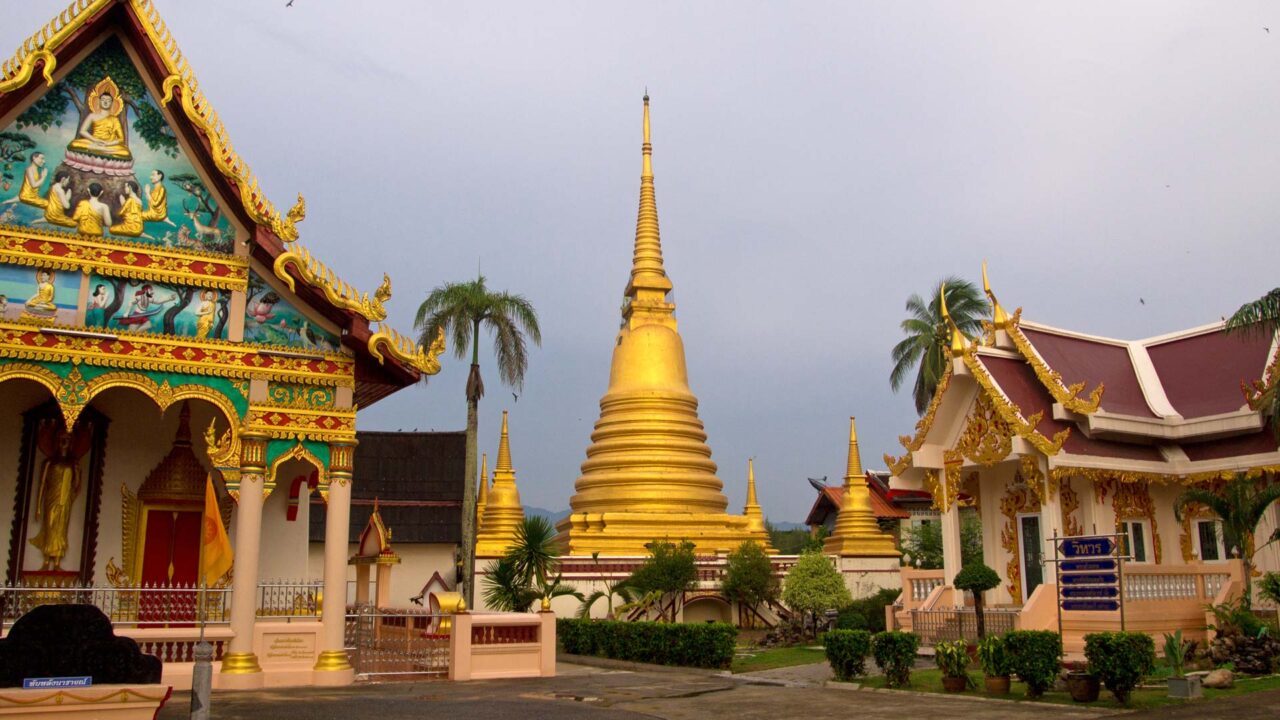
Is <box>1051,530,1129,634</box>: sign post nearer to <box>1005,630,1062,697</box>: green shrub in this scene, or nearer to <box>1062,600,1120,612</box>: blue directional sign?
<box>1062,600,1120,612</box>: blue directional sign

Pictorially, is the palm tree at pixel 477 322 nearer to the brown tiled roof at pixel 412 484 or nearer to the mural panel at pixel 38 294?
the brown tiled roof at pixel 412 484

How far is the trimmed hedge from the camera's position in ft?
66.6

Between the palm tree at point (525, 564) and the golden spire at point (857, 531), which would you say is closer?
the palm tree at point (525, 564)

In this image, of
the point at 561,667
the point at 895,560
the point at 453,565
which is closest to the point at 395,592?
the point at 453,565

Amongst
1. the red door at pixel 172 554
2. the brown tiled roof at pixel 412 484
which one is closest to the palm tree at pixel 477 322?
the brown tiled roof at pixel 412 484

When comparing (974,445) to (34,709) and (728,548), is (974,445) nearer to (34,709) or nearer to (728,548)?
(728,548)

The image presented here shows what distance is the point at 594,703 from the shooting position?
14.5 metres

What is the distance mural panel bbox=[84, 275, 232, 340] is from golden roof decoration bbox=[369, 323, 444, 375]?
2197 millimetres

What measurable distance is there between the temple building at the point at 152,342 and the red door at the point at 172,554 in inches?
1.6

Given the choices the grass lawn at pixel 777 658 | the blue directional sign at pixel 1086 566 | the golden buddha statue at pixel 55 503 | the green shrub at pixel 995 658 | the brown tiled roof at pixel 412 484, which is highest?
the brown tiled roof at pixel 412 484

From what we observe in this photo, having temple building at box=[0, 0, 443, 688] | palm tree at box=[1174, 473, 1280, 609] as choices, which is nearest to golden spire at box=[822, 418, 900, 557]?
palm tree at box=[1174, 473, 1280, 609]

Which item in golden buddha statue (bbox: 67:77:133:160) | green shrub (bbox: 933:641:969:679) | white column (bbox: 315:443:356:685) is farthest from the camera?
golden buddha statue (bbox: 67:77:133:160)

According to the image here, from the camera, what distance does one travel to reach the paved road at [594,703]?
42.4ft

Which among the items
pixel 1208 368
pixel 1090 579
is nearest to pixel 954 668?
pixel 1090 579
